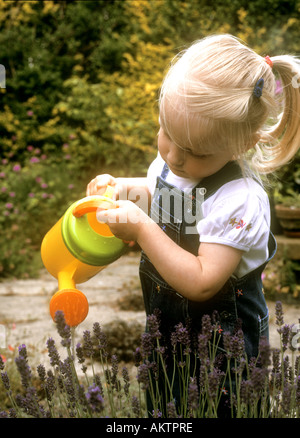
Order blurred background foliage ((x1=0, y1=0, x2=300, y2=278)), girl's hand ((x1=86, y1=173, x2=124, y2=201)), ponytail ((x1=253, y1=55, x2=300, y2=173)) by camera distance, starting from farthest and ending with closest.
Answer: blurred background foliage ((x1=0, y1=0, x2=300, y2=278)) → girl's hand ((x1=86, y1=173, x2=124, y2=201)) → ponytail ((x1=253, y1=55, x2=300, y2=173))

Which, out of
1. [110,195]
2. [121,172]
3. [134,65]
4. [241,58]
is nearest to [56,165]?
[121,172]

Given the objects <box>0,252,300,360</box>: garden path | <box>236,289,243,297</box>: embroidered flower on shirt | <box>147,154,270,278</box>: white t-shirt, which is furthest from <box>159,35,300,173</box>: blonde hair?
<box>0,252,300,360</box>: garden path

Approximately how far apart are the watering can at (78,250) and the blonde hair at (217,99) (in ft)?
1.03

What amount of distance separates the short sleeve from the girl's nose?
0.47 feet

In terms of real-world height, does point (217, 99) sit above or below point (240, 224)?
above

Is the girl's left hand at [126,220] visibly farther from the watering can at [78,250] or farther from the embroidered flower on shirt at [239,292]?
the embroidered flower on shirt at [239,292]

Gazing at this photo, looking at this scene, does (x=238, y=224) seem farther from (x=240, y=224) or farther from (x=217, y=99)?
(x=217, y=99)

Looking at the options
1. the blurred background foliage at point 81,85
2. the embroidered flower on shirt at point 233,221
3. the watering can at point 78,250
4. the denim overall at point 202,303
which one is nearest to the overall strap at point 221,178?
the denim overall at point 202,303

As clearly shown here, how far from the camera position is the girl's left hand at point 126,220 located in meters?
1.41

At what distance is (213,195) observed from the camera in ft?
4.65

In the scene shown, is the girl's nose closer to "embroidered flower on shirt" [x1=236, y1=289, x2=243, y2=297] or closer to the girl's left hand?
the girl's left hand

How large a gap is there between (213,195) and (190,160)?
119 millimetres

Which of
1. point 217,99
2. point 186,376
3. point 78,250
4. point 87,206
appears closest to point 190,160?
point 217,99

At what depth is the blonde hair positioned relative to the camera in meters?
1.31
